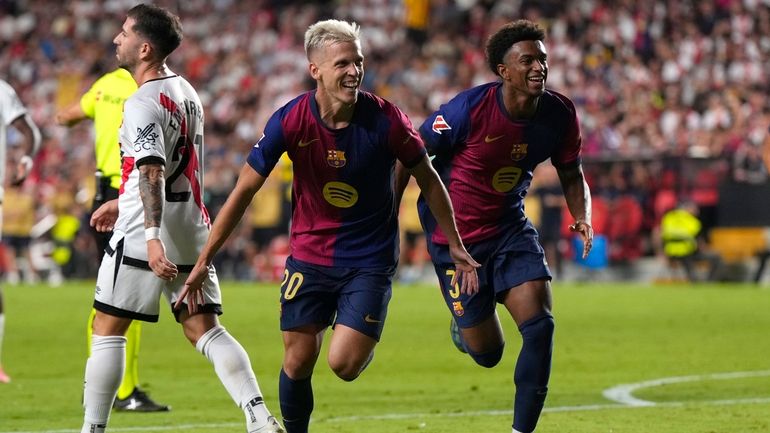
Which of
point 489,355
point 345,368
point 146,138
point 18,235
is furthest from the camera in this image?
point 18,235

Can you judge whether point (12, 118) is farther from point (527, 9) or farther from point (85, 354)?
point (527, 9)

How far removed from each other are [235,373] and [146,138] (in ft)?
3.91

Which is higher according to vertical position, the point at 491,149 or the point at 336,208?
the point at 491,149

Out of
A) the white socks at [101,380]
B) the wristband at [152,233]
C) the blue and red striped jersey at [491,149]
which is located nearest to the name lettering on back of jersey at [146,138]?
the wristband at [152,233]

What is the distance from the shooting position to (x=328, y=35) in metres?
6.44

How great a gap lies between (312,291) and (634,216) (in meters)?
17.3

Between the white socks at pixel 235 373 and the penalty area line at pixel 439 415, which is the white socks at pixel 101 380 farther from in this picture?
the penalty area line at pixel 439 415

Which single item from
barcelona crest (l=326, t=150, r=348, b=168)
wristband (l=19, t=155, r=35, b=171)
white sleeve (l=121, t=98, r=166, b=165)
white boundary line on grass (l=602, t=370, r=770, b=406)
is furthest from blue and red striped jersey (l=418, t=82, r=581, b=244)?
wristband (l=19, t=155, r=35, b=171)

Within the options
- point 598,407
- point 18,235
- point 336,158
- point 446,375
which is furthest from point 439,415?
point 18,235

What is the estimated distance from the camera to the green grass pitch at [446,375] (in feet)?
27.6

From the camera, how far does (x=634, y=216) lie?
23500 millimetres

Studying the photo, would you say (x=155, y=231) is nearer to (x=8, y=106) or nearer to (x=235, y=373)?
(x=235, y=373)

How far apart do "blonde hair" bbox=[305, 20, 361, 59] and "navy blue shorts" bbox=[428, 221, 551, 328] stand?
5.21ft

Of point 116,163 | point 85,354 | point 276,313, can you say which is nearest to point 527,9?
point 276,313
